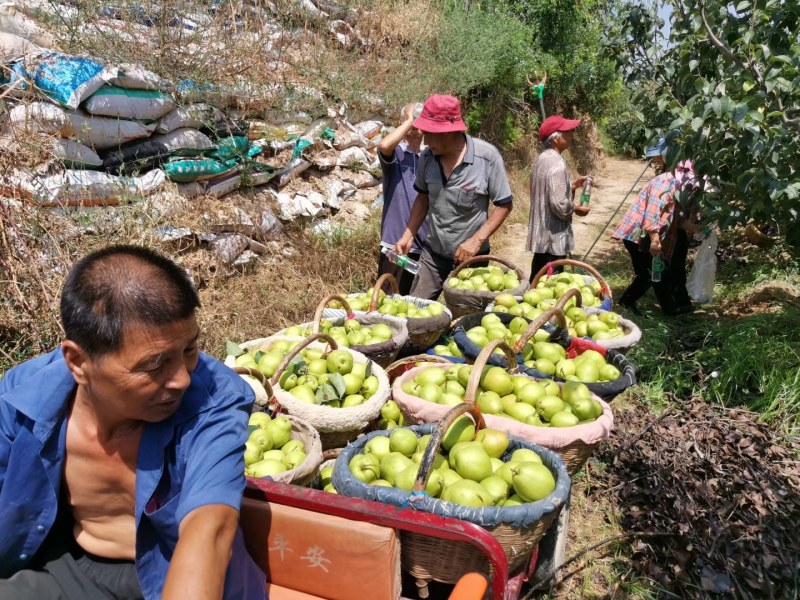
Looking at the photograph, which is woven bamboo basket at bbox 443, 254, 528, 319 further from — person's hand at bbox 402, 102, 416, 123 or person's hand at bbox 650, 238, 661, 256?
person's hand at bbox 650, 238, 661, 256

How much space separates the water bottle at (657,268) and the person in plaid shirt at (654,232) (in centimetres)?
6

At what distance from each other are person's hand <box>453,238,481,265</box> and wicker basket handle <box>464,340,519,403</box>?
5.51ft

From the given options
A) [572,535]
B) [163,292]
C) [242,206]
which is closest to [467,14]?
[242,206]

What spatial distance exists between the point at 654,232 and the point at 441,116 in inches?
108

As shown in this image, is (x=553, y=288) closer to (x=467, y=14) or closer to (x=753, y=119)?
(x=753, y=119)

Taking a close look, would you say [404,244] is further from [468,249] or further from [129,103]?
[129,103]

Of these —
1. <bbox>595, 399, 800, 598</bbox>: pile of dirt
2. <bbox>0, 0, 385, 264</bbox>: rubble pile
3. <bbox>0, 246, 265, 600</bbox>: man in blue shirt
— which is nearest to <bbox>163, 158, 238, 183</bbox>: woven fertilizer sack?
<bbox>0, 0, 385, 264</bbox>: rubble pile

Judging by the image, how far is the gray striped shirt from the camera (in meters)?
5.05

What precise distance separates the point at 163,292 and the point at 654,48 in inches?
147

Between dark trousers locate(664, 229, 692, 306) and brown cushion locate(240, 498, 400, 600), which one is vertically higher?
brown cushion locate(240, 498, 400, 600)

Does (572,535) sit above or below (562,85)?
below

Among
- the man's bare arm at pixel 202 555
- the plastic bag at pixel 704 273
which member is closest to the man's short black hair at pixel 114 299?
the man's bare arm at pixel 202 555

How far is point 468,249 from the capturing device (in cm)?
436

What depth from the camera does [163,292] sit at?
4.47 feet
